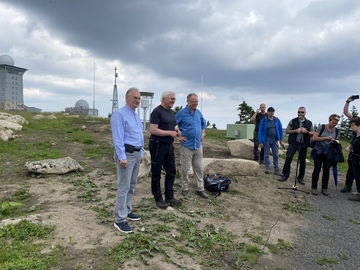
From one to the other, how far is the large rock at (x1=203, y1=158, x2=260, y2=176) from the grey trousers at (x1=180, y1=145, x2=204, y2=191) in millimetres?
1730

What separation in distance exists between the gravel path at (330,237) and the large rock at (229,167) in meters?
1.88

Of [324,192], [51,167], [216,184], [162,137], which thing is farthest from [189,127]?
[324,192]

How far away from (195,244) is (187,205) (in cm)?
165

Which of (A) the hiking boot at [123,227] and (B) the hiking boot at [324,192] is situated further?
(B) the hiking boot at [324,192]

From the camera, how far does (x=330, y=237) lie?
5012 mm

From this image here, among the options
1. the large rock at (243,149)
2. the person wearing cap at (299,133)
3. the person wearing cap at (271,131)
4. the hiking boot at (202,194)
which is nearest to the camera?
the hiking boot at (202,194)

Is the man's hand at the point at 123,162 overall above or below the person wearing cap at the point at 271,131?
below

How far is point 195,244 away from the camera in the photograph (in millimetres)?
4102

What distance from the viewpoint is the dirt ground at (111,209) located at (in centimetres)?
375

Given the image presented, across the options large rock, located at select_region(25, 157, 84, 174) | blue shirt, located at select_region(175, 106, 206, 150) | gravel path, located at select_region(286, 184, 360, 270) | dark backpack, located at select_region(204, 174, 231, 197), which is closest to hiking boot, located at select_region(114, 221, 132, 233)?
blue shirt, located at select_region(175, 106, 206, 150)

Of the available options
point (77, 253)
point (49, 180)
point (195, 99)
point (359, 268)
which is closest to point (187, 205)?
point (195, 99)

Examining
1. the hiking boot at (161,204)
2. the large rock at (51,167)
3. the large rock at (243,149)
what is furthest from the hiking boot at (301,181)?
the large rock at (51,167)

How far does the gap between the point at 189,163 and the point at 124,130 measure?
2275mm

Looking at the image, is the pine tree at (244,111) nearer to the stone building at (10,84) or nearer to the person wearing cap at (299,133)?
the person wearing cap at (299,133)
